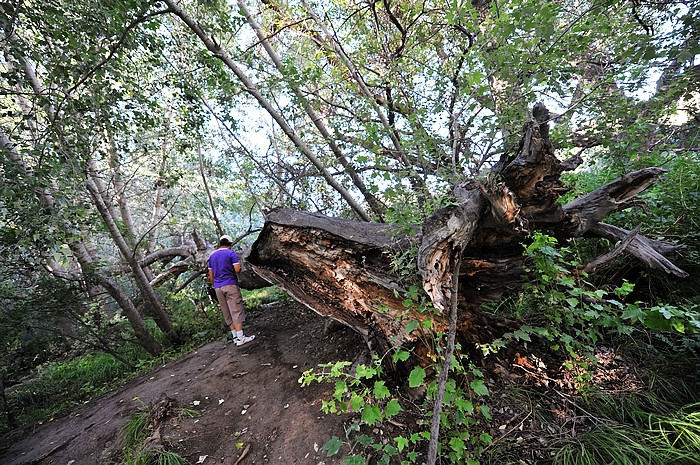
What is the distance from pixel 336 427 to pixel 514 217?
2306 millimetres

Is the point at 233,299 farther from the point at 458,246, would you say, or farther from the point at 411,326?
the point at 458,246

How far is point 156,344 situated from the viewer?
218 inches

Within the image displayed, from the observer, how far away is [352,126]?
5141 mm

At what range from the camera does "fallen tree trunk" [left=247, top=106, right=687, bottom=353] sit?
6.26 ft

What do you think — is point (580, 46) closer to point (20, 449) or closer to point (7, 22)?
point (7, 22)

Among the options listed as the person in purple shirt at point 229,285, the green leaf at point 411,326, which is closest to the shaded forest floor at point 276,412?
the person in purple shirt at point 229,285

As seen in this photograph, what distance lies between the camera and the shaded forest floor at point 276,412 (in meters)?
2.24

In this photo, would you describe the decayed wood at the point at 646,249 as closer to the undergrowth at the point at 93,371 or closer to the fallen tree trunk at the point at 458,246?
the fallen tree trunk at the point at 458,246

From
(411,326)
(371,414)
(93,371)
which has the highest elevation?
(411,326)

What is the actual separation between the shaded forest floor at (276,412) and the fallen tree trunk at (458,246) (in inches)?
23.2

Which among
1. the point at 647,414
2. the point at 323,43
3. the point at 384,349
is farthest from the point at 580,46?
the point at 323,43

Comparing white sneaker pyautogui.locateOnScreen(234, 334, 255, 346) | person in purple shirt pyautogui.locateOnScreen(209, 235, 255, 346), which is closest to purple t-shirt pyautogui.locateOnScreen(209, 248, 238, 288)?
person in purple shirt pyautogui.locateOnScreen(209, 235, 255, 346)

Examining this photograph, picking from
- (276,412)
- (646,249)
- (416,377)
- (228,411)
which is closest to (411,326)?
(416,377)

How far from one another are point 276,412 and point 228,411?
618 millimetres
